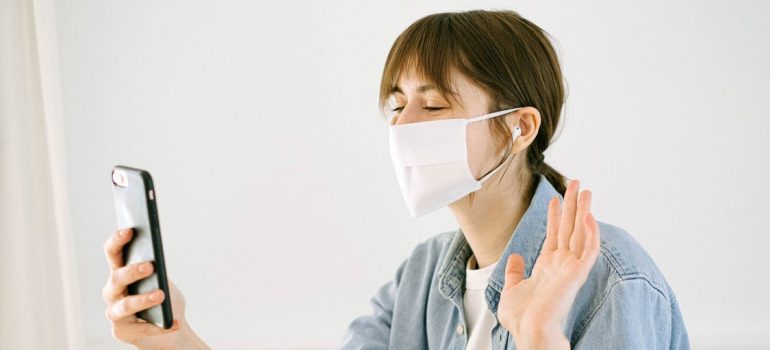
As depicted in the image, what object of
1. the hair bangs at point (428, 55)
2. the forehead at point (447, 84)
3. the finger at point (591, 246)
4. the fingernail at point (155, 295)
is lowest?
the fingernail at point (155, 295)

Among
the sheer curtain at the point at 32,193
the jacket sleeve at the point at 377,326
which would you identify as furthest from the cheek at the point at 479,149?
the sheer curtain at the point at 32,193

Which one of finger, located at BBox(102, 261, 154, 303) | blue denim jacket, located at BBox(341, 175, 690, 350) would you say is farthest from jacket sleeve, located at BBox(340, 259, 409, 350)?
finger, located at BBox(102, 261, 154, 303)

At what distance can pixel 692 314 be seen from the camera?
2.35 meters

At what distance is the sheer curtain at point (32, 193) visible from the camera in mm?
2004

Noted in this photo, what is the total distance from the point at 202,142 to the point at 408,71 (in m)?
1.32

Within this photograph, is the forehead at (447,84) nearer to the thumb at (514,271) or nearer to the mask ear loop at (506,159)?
the mask ear loop at (506,159)

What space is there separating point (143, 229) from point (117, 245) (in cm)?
8

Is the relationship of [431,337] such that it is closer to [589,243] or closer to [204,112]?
[589,243]

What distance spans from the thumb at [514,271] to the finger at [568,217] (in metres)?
0.08

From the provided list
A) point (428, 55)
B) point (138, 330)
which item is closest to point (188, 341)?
point (138, 330)

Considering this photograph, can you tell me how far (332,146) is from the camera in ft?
8.28

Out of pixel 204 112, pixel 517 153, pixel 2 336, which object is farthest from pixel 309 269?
pixel 517 153

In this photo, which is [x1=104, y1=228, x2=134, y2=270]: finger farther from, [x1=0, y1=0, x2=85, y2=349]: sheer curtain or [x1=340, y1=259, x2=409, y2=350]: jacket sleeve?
[x1=0, y1=0, x2=85, y2=349]: sheer curtain

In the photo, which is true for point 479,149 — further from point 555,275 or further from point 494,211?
point 555,275
